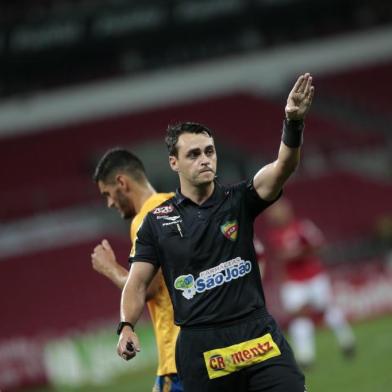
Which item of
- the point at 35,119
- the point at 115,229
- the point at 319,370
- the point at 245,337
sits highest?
the point at 35,119

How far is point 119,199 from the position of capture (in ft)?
22.3

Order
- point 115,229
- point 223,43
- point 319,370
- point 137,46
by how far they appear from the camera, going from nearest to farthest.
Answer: point 319,370 → point 115,229 → point 137,46 → point 223,43

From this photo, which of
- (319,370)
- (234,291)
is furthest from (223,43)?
(234,291)

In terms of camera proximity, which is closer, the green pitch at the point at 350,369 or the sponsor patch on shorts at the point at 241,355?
the sponsor patch on shorts at the point at 241,355

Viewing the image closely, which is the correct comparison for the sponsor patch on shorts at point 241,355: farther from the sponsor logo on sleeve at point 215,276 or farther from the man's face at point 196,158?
the man's face at point 196,158

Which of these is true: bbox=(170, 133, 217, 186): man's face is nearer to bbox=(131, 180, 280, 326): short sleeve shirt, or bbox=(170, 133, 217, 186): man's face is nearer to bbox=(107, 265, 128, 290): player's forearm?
bbox=(131, 180, 280, 326): short sleeve shirt

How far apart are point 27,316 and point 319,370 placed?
27.3 ft

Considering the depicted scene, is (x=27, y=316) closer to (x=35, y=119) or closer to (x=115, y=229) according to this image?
(x=115, y=229)

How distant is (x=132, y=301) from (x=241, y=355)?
0.69m

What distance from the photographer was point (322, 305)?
1409cm

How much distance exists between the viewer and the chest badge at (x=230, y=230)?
18.3 ft

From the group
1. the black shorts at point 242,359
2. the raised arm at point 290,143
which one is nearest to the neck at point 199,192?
the raised arm at point 290,143

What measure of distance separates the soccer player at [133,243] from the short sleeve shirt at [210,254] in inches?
24.5

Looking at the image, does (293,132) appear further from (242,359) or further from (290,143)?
(242,359)
